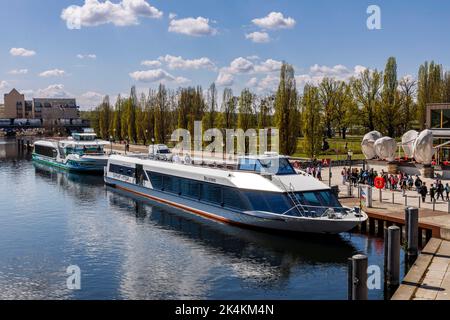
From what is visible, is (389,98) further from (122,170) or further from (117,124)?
(117,124)

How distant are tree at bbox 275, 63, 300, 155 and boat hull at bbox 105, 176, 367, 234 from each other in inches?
1177

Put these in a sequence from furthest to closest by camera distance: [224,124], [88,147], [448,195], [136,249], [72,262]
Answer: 1. [224,124]
2. [88,147]
3. [448,195]
4. [136,249]
5. [72,262]

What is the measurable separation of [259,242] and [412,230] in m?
8.97

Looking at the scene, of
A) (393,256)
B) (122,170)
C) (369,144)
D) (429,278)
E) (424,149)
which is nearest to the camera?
(429,278)

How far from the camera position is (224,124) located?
305 feet

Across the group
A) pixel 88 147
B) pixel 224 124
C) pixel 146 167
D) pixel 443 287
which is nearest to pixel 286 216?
pixel 443 287

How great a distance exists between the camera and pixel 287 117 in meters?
71.9

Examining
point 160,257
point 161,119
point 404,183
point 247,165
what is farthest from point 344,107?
point 160,257

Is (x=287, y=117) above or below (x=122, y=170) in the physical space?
above

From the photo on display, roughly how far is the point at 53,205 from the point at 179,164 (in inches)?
463

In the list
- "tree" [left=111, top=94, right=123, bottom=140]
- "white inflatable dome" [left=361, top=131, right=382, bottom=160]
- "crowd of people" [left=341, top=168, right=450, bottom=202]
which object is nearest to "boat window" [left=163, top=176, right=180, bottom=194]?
"crowd of people" [left=341, top=168, right=450, bottom=202]

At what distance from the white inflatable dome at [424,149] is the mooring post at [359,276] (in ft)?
122

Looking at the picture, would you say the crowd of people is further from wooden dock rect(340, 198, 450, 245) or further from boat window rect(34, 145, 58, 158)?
boat window rect(34, 145, 58, 158)

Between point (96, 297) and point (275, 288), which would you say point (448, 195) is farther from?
point (96, 297)
